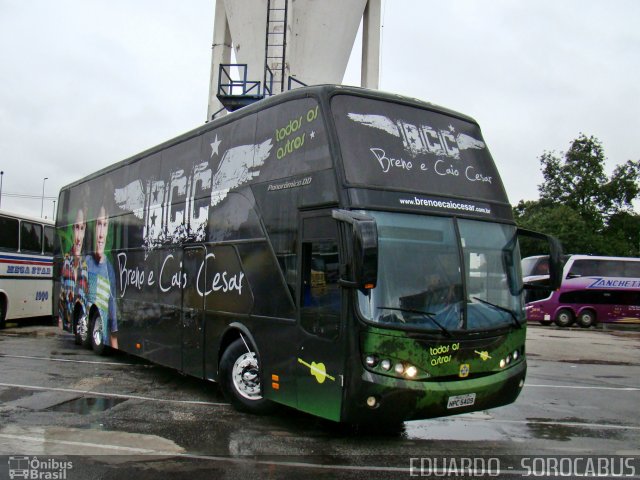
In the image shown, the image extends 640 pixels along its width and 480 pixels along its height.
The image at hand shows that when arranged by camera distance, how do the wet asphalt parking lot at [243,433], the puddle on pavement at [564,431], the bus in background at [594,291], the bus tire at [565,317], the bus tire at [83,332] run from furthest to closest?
the bus tire at [565,317] → the bus in background at [594,291] → the bus tire at [83,332] → the puddle on pavement at [564,431] → the wet asphalt parking lot at [243,433]

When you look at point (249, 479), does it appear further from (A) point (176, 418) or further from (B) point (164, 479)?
(A) point (176, 418)

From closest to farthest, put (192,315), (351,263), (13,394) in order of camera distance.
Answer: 1. (351,263)
2. (13,394)
3. (192,315)

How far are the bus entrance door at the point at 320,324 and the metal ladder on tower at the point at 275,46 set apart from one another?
18.8 metres

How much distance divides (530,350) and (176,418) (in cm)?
1251

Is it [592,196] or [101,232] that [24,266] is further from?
[592,196]

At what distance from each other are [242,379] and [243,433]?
935mm

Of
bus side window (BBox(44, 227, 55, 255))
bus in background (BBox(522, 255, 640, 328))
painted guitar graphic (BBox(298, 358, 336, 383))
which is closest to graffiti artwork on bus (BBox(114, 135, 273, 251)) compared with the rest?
painted guitar graphic (BBox(298, 358, 336, 383))

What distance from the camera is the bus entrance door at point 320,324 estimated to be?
588cm

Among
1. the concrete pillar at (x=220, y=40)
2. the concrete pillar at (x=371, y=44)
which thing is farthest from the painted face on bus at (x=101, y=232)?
the concrete pillar at (x=371, y=44)

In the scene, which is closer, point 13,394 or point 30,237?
point 13,394

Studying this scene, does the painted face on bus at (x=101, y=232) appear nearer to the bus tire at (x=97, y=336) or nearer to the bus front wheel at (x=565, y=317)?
the bus tire at (x=97, y=336)

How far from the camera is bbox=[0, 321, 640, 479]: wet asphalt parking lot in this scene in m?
5.49

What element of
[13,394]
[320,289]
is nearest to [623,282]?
[320,289]

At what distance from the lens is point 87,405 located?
7.84 metres
